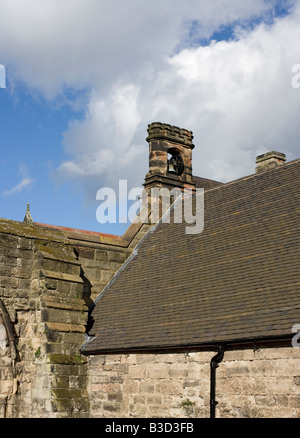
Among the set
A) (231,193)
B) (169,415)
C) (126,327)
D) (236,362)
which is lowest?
(169,415)

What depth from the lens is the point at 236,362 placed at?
32.9 ft

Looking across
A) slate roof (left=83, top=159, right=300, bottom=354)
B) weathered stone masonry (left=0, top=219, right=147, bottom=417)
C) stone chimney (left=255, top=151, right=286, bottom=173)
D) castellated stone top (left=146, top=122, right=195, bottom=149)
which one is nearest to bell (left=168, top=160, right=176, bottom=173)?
castellated stone top (left=146, top=122, right=195, bottom=149)

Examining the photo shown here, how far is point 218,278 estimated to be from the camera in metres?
12.1

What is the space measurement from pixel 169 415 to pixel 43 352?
10.00ft

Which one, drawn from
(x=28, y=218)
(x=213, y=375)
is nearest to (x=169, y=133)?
(x=28, y=218)

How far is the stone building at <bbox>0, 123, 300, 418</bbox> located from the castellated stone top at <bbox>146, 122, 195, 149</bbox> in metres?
2.99

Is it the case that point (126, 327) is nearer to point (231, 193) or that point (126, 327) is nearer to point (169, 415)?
point (169, 415)

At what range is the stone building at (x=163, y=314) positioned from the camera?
9.91m

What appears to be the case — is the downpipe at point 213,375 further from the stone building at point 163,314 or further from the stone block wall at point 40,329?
the stone block wall at point 40,329

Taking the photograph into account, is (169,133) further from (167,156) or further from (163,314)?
(163,314)

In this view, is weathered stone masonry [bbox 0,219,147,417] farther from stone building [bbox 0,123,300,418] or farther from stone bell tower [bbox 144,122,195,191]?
stone bell tower [bbox 144,122,195,191]

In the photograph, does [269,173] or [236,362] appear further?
[269,173]
